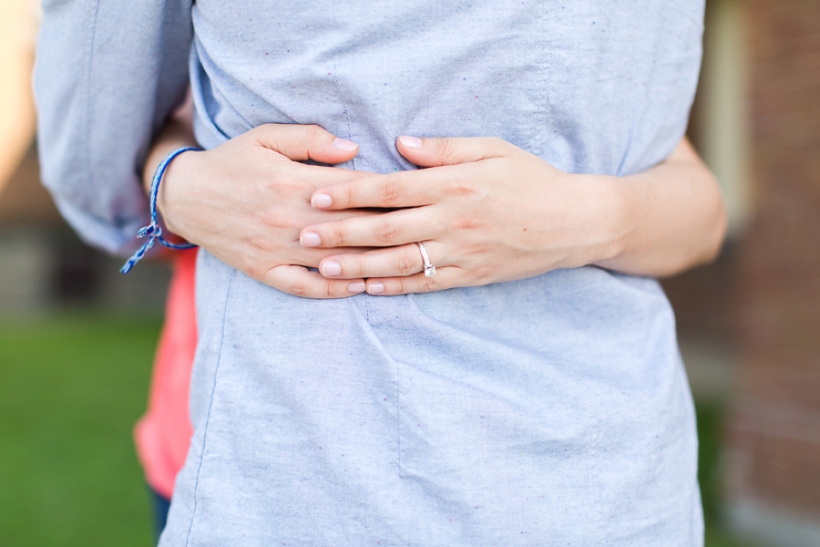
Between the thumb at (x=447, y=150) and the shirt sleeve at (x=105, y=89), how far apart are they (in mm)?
395

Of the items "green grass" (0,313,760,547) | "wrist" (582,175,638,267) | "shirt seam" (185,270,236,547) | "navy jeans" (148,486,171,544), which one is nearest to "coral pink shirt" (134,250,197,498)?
"navy jeans" (148,486,171,544)

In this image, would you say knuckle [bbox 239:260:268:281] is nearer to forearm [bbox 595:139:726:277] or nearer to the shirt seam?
the shirt seam

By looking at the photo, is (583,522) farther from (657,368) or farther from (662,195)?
(662,195)

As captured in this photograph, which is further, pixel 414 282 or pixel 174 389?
pixel 174 389

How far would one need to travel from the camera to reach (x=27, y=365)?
6.62 m

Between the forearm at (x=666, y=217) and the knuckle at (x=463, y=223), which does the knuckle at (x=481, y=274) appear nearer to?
the knuckle at (x=463, y=223)

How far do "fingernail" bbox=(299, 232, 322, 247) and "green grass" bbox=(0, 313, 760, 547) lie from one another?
3.11 metres

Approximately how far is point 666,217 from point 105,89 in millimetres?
869

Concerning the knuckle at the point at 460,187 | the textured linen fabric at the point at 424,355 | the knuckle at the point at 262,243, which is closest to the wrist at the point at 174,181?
the textured linen fabric at the point at 424,355

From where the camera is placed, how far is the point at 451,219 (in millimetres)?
802

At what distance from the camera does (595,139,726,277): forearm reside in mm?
925

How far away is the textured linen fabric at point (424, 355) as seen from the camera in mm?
782

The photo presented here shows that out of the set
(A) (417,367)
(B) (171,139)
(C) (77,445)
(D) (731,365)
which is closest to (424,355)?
(A) (417,367)

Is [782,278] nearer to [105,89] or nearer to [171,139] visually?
[171,139]
